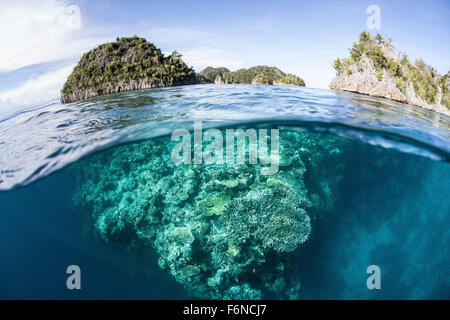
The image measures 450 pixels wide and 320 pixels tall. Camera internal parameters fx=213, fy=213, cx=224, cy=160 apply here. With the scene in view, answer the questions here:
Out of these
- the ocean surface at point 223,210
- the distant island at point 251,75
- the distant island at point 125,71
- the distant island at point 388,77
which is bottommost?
the ocean surface at point 223,210

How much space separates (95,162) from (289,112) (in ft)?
27.5

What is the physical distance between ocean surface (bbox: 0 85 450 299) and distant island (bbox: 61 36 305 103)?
28.8 metres

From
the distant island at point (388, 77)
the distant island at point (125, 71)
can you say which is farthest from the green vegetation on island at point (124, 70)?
the distant island at point (388, 77)

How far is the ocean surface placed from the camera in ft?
21.2

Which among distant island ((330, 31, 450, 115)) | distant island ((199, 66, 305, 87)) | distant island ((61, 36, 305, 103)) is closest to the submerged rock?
distant island ((330, 31, 450, 115))

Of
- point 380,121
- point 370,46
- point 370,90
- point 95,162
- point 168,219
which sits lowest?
point 168,219

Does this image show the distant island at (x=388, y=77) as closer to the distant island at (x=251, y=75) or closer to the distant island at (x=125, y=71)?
the distant island at (x=125, y=71)

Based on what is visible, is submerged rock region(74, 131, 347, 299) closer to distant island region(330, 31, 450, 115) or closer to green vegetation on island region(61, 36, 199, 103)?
distant island region(330, 31, 450, 115)

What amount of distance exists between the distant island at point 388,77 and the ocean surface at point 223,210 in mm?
13182

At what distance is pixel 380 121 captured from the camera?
7.49 metres

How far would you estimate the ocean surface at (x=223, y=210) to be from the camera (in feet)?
21.2
